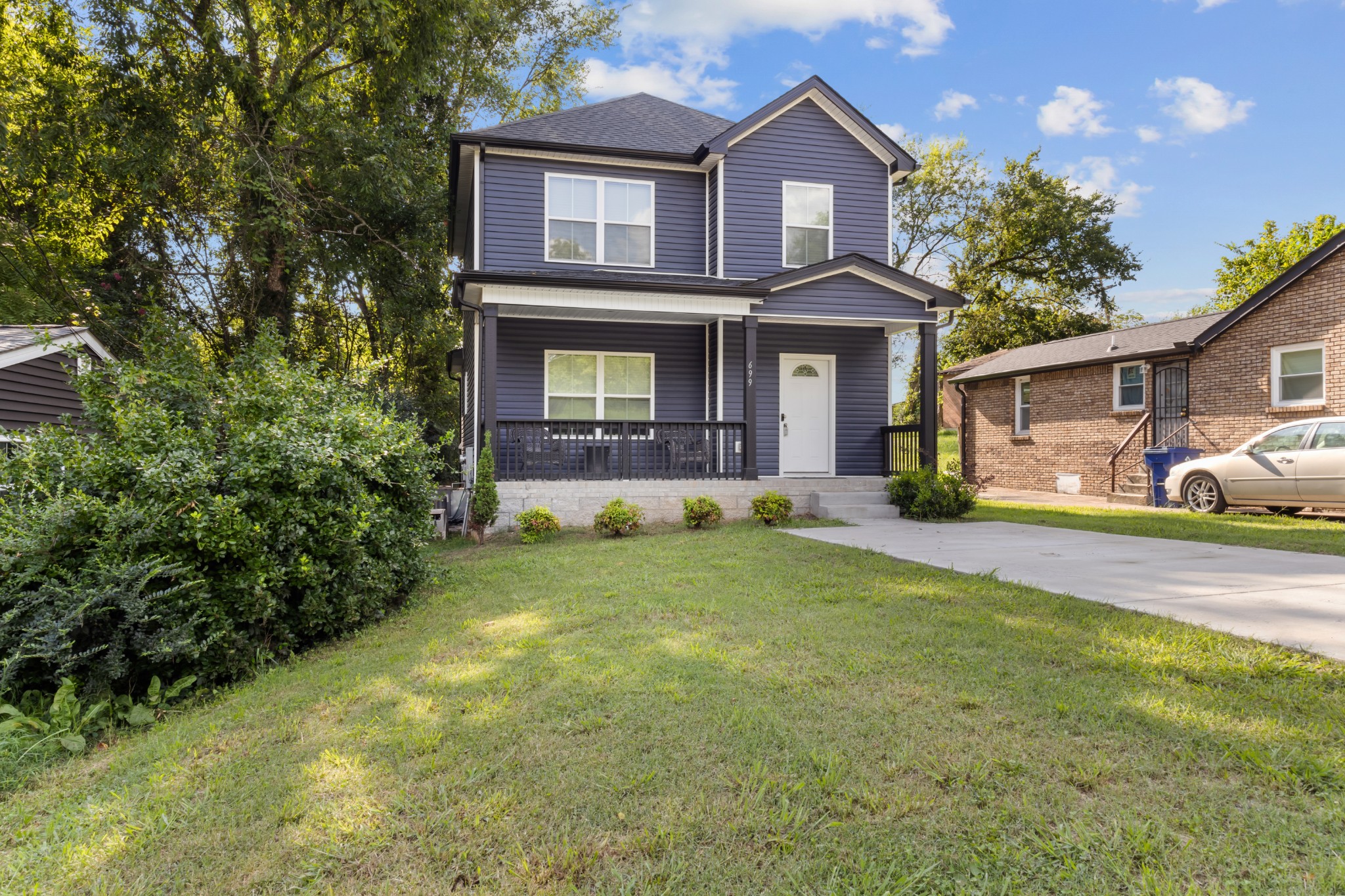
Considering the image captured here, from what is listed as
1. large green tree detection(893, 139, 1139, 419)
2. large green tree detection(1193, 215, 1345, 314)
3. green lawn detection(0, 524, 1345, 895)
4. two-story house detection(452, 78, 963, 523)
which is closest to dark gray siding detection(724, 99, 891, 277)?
two-story house detection(452, 78, 963, 523)

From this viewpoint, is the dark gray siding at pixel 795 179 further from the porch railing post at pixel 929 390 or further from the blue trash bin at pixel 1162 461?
the blue trash bin at pixel 1162 461

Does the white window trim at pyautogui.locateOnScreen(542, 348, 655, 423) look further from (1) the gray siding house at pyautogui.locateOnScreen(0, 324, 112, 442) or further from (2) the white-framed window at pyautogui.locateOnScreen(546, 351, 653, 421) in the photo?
(1) the gray siding house at pyautogui.locateOnScreen(0, 324, 112, 442)

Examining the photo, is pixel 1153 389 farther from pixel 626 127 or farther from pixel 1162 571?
pixel 626 127

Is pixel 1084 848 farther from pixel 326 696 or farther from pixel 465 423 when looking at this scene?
pixel 465 423

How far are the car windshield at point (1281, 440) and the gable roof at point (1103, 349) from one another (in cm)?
457

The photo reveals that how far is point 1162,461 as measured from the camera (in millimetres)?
13867

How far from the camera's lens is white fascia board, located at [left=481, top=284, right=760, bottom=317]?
1030cm

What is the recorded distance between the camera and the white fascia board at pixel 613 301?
10.3 metres

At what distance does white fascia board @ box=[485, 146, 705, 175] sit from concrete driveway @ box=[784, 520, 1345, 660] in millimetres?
7455

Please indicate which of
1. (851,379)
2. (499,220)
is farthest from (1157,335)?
(499,220)

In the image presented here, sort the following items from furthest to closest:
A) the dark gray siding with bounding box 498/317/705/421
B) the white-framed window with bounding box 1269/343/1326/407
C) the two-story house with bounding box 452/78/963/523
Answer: the white-framed window with bounding box 1269/343/1326/407 → the dark gray siding with bounding box 498/317/705/421 → the two-story house with bounding box 452/78/963/523

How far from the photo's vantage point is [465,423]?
1391 centimetres

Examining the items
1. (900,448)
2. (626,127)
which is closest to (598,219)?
(626,127)

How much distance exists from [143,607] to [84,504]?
0.67m
